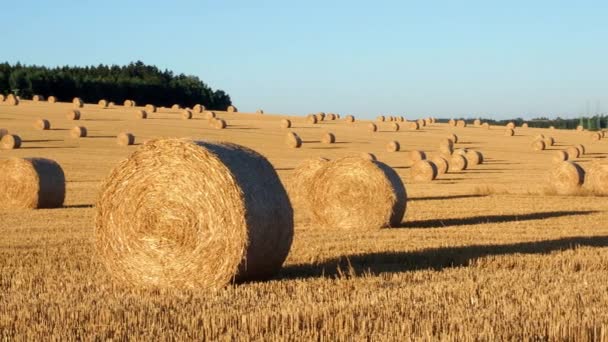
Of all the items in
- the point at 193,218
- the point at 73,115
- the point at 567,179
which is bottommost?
the point at 567,179

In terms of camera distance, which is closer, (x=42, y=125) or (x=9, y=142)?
(x=9, y=142)

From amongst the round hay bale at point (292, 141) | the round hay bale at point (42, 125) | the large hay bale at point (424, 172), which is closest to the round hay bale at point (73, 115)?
the round hay bale at point (42, 125)

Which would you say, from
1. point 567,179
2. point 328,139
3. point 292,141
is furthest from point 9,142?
point 567,179

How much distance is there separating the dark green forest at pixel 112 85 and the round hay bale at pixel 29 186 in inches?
2152

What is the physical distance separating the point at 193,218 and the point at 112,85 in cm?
7209

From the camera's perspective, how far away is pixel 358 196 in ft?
56.0

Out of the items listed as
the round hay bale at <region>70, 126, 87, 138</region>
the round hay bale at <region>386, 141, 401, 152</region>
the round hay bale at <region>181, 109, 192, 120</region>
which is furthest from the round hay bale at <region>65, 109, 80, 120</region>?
the round hay bale at <region>386, 141, 401, 152</region>

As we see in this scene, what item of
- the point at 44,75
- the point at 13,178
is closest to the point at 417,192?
the point at 13,178

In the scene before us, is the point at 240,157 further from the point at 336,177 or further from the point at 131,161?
the point at 336,177

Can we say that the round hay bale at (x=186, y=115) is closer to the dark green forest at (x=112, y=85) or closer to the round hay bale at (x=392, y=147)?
the round hay bale at (x=392, y=147)

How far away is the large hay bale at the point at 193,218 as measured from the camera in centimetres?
940

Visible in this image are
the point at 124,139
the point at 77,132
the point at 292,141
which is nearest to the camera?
the point at 124,139

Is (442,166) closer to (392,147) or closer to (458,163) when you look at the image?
(458,163)

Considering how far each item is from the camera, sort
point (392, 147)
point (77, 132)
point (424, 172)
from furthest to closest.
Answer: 1. point (392, 147)
2. point (77, 132)
3. point (424, 172)
